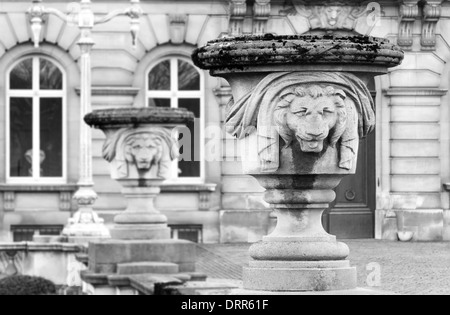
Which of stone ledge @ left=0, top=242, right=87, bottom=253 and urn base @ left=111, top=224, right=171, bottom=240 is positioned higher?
urn base @ left=111, top=224, right=171, bottom=240

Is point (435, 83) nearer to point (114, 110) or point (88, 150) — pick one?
point (88, 150)

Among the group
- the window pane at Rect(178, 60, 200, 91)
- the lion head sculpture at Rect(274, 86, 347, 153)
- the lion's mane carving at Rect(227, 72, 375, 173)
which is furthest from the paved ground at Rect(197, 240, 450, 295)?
the lion head sculpture at Rect(274, 86, 347, 153)

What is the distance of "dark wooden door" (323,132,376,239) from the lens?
1334 inches

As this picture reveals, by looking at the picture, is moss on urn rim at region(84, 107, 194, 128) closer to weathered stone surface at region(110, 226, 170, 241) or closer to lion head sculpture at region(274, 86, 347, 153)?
weathered stone surface at region(110, 226, 170, 241)

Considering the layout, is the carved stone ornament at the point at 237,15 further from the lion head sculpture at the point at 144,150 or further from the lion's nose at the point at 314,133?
the lion's nose at the point at 314,133

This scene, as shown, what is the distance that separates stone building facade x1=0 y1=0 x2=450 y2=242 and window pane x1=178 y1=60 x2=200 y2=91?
0.09 feet

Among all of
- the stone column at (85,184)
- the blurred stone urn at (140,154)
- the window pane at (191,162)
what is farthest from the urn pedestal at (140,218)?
the window pane at (191,162)

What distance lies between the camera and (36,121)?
34.9 m

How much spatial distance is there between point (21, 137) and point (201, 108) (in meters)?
3.35

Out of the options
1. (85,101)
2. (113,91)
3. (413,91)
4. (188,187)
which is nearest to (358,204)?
(413,91)

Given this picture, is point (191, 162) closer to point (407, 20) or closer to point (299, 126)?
point (407, 20)

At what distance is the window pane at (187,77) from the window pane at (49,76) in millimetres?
2181

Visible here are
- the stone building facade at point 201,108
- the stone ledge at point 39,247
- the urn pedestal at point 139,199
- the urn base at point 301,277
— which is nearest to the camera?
the urn base at point 301,277

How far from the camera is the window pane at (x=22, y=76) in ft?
114
